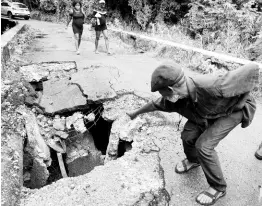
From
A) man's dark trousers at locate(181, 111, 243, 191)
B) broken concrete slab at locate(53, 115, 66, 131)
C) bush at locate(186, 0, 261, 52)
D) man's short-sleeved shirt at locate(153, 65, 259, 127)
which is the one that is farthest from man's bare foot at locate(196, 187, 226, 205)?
bush at locate(186, 0, 261, 52)

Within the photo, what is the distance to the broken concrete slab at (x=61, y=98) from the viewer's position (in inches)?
187

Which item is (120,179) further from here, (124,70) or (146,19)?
(146,19)

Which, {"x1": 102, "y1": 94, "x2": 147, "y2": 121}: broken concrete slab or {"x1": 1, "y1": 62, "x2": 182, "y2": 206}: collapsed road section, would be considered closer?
{"x1": 1, "y1": 62, "x2": 182, "y2": 206}: collapsed road section

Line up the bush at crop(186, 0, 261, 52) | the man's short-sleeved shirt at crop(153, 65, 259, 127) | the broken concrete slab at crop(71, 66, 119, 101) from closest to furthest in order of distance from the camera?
the man's short-sleeved shirt at crop(153, 65, 259, 127), the broken concrete slab at crop(71, 66, 119, 101), the bush at crop(186, 0, 261, 52)

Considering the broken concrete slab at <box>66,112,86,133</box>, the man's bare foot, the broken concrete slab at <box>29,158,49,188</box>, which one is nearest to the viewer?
the man's bare foot

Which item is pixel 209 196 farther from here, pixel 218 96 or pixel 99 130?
pixel 99 130

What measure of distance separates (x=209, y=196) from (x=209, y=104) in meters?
0.99

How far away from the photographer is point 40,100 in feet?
16.1

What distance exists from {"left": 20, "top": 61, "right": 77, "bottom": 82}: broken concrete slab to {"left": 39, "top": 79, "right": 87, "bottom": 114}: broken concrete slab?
1.32ft

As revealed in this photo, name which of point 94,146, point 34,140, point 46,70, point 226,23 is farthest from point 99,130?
point 226,23

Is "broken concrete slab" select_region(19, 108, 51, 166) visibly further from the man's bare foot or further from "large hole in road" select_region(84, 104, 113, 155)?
the man's bare foot

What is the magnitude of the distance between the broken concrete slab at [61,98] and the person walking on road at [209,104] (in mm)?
2422

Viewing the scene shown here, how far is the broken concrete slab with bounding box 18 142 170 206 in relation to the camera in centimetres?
263

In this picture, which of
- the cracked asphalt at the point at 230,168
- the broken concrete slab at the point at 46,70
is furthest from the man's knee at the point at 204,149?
the broken concrete slab at the point at 46,70
